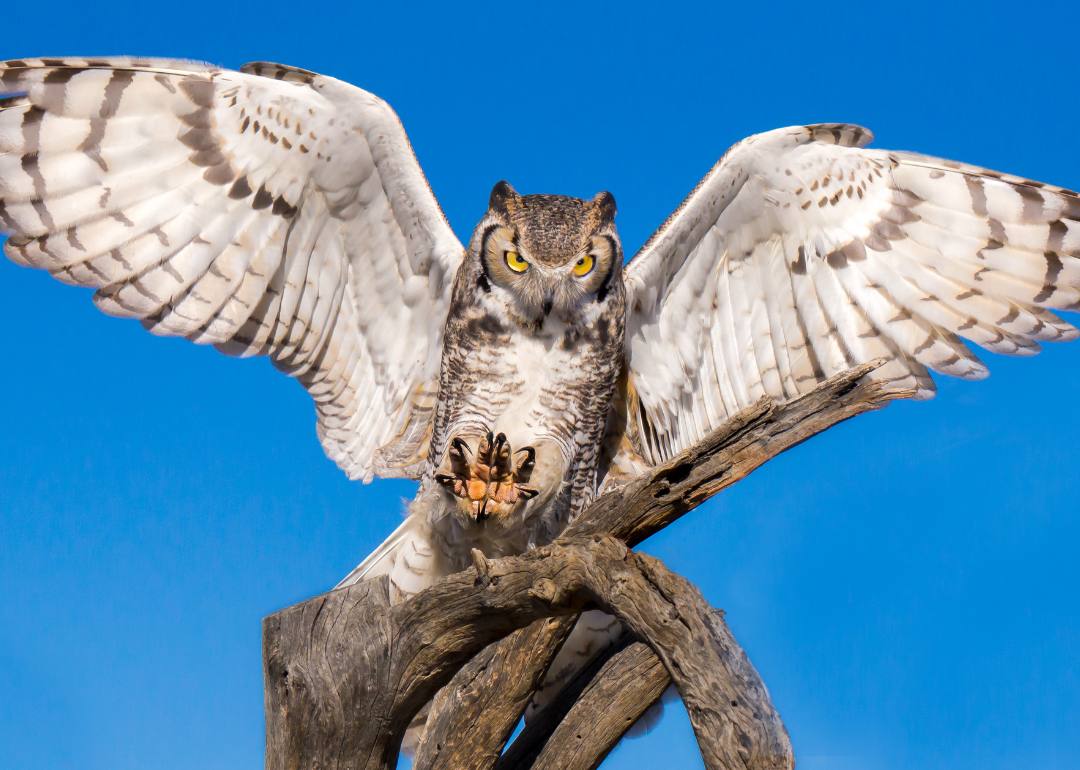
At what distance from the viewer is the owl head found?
136 inches

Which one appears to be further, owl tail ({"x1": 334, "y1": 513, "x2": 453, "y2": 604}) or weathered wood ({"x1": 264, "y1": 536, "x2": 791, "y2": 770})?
owl tail ({"x1": 334, "y1": 513, "x2": 453, "y2": 604})

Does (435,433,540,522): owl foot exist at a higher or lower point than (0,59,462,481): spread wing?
lower

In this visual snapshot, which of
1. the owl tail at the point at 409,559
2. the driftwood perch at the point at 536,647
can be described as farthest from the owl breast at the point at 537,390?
the driftwood perch at the point at 536,647

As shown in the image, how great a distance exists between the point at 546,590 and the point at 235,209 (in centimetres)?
224

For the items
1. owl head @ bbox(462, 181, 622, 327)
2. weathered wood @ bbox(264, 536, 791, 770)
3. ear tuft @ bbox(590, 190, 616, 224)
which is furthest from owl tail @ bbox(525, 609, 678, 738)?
ear tuft @ bbox(590, 190, 616, 224)

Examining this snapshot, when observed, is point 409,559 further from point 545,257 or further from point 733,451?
point 733,451

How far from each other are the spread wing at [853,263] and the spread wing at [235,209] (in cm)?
117

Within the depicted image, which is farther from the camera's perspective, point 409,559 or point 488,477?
point 409,559

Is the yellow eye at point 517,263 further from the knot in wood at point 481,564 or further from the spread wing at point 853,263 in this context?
the knot in wood at point 481,564

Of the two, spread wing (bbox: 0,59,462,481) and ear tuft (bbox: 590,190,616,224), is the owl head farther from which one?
spread wing (bbox: 0,59,462,481)

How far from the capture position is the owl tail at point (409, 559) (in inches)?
147

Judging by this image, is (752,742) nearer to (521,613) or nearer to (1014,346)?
(521,613)

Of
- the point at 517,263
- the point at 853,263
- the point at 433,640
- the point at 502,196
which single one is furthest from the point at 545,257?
the point at 433,640

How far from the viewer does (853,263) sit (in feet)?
12.0
